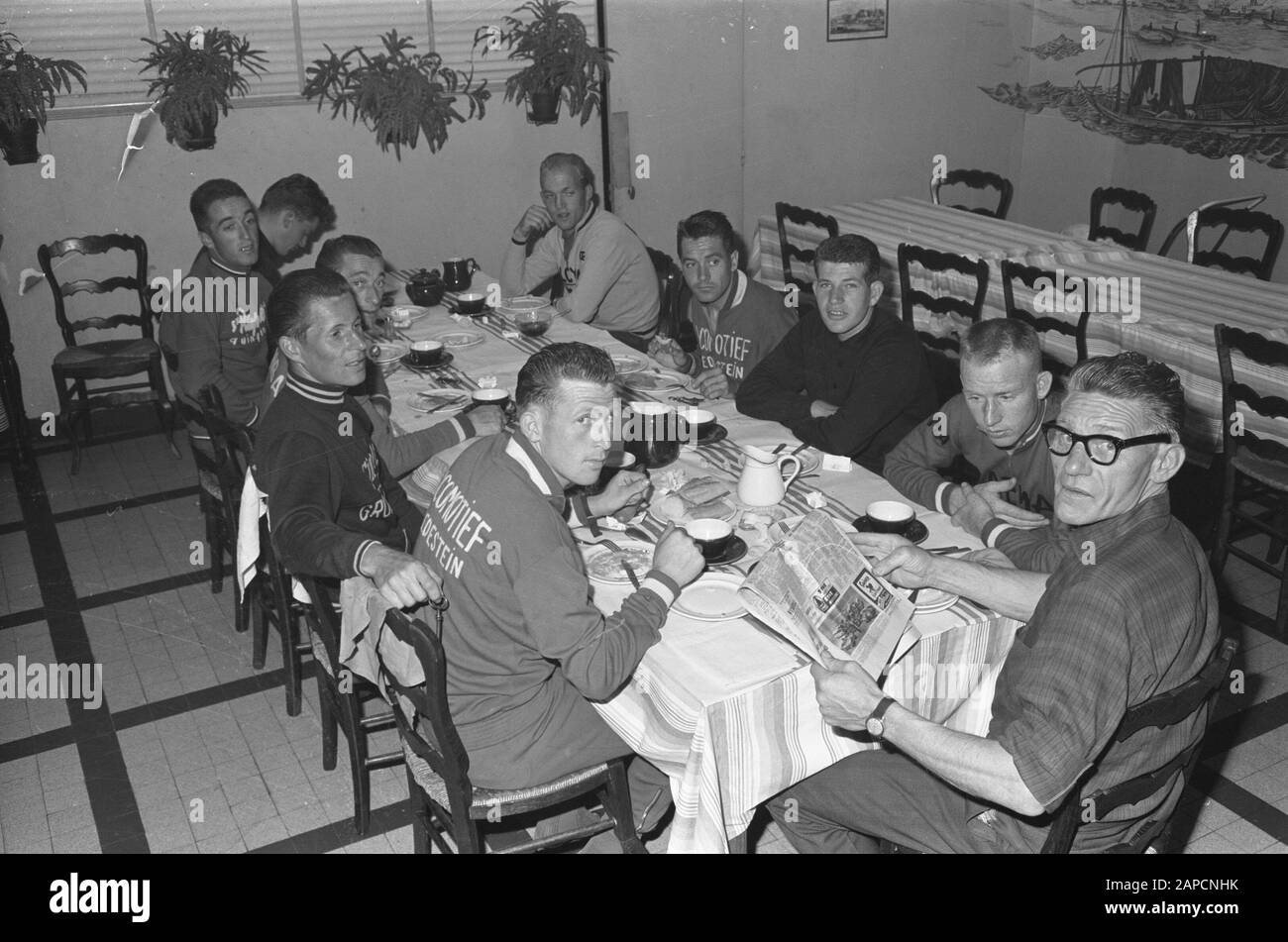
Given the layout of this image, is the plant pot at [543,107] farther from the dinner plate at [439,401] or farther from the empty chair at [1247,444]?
the empty chair at [1247,444]

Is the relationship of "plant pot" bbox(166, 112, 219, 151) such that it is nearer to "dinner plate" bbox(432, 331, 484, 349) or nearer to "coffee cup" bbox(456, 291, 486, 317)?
"coffee cup" bbox(456, 291, 486, 317)

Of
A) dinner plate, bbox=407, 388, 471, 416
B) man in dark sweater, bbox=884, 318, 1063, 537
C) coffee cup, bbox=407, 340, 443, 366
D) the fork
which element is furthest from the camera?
coffee cup, bbox=407, 340, 443, 366

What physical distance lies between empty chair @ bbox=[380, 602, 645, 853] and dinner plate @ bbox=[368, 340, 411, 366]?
6.25 feet

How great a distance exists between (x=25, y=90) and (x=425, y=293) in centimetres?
217

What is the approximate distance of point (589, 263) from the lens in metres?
4.57

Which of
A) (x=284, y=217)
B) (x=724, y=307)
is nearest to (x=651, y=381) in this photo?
(x=724, y=307)

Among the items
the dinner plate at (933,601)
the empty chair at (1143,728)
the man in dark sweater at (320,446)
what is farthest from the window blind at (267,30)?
the empty chair at (1143,728)

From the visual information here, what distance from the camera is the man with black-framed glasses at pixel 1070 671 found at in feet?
5.94

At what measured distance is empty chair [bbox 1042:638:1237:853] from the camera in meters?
1.84

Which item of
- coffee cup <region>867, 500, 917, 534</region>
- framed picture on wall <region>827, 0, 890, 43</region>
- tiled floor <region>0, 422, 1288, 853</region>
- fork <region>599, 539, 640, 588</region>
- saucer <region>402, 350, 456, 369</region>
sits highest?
framed picture on wall <region>827, 0, 890, 43</region>

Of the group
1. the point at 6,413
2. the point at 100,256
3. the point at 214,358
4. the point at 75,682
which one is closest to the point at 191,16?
the point at 100,256

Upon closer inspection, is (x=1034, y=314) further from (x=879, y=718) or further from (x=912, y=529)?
(x=879, y=718)

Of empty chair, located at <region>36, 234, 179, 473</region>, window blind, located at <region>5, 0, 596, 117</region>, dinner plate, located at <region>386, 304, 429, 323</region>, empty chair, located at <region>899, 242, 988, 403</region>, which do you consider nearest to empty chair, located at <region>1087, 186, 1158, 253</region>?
empty chair, located at <region>899, 242, 988, 403</region>

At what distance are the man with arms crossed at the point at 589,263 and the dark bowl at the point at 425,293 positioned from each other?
A: 1.30 feet
